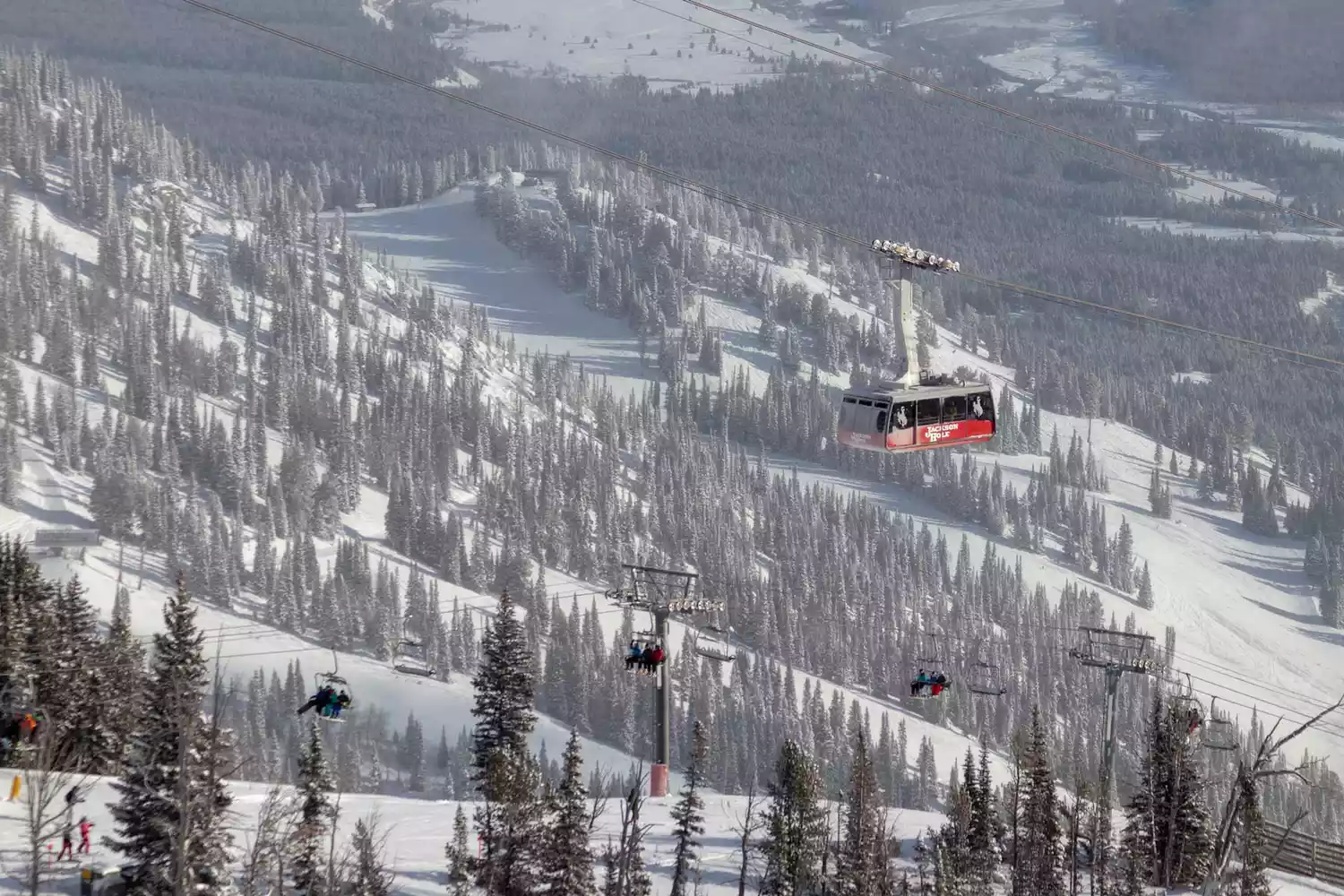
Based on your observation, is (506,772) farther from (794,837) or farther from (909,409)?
(909,409)

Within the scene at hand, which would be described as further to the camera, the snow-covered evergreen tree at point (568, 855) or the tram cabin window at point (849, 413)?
the tram cabin window at point (849, 413)

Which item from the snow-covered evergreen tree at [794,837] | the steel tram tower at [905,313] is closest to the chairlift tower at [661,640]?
the snow-covered evergreen tree at [794,837]

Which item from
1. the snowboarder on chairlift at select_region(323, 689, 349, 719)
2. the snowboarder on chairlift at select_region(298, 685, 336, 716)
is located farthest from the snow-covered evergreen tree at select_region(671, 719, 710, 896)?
the snowboarder on chairlift at select_region(298, 685, 336, 716)

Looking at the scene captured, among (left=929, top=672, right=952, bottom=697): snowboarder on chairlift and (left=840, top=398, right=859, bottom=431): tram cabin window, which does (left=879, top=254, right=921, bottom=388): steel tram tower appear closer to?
(left=840, top=398, right=859, bottom=431): tram cabin window

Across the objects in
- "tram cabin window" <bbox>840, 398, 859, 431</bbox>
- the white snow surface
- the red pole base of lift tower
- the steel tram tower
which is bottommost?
the red pole base of lift tower

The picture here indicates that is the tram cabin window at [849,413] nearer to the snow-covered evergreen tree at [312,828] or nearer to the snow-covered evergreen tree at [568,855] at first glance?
the snow-covered evergreen tree at [568,855]

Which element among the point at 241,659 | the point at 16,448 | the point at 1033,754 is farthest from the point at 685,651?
the point at 1033,754

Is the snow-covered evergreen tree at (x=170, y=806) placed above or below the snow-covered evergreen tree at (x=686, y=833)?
above
